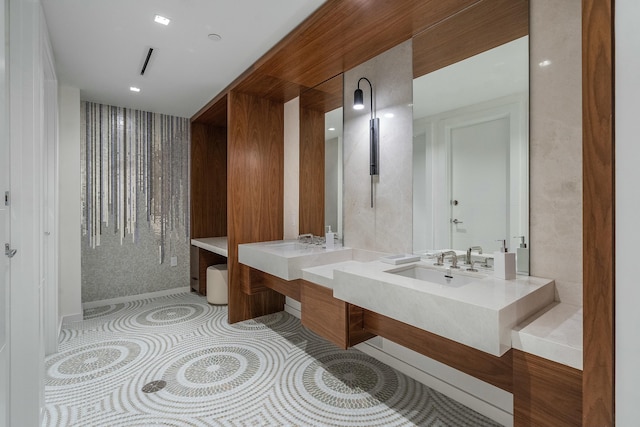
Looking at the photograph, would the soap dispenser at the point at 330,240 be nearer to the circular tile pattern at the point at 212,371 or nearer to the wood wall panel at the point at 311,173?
the wood wall panel at the point at 311,173

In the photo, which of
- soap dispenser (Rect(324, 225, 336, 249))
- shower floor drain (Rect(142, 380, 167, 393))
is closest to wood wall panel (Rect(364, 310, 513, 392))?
soap dispenser (Rect(324, 225, 336, 249))

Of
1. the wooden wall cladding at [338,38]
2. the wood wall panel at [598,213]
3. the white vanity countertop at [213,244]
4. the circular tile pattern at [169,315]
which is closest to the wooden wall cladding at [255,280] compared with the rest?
the white vanity countertop at [213,244]

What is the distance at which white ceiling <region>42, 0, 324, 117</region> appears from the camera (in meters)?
1.84

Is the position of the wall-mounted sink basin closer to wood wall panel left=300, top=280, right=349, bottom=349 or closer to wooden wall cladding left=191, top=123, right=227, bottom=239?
wood wall panel left=300, top=280, right=349, bottom=349

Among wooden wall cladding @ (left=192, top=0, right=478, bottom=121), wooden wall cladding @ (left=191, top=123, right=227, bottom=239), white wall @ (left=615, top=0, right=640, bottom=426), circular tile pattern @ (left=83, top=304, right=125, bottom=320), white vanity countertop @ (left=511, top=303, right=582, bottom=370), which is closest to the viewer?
white wall @ (left=615, top=0, right=640, bottom=426)

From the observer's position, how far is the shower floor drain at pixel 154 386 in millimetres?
1925

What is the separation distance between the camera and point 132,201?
12.1 ft

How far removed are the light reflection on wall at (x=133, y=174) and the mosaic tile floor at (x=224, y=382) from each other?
123 cm

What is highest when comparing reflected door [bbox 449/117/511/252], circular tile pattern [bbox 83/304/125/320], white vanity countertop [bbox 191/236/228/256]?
reflected door [bbox 449/117/511/252]

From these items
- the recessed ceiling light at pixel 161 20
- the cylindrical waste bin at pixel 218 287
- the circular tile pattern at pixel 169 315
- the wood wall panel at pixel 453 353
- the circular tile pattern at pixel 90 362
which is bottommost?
the circular tile pattern at pixel 90 362

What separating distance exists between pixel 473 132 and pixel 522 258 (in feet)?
2.28

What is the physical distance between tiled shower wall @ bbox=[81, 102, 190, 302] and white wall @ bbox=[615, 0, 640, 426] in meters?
4.14

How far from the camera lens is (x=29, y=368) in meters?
1.44

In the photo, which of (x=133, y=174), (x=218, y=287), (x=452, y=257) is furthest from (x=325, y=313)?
(x=133, y=174)
